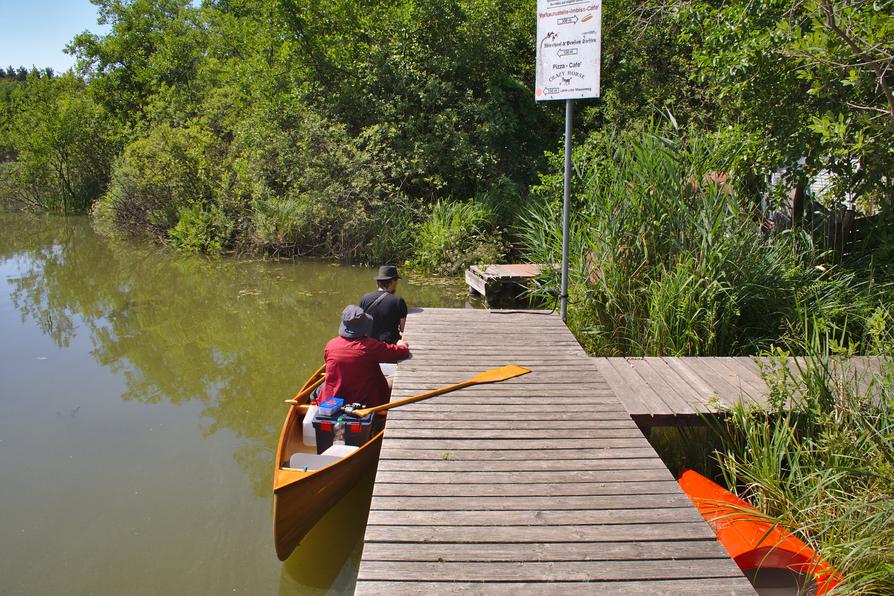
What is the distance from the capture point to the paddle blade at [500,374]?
181 inches

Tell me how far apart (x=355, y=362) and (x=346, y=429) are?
522mm

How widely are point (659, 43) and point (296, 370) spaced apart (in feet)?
33.8

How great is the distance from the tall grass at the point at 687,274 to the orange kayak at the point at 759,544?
207 cm

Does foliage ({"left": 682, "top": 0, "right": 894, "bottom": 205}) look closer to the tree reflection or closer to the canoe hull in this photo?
the canoe hull

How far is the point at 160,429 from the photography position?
6.23 m

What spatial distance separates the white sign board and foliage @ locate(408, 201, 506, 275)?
6255mm

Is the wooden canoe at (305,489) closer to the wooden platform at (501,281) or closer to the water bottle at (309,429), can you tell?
the water bottle at (309,429)

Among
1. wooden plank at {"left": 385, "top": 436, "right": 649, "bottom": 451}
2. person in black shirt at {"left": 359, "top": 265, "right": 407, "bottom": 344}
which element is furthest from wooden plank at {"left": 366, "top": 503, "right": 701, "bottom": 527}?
person in black shirt at {"left": 359, "top": 265, "right": 407, "bottom": 344}

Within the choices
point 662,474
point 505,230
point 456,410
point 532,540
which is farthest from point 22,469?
point 505,230

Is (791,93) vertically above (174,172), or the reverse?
(791,93)

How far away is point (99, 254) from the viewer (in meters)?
15.8

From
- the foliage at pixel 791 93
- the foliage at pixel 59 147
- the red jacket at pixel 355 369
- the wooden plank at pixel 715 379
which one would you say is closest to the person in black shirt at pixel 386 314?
the red jacket at pixel 355 369

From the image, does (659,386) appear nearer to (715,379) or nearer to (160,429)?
(715,379)

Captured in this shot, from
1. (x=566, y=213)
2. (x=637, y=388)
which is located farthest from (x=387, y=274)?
(x=637, y=388)
